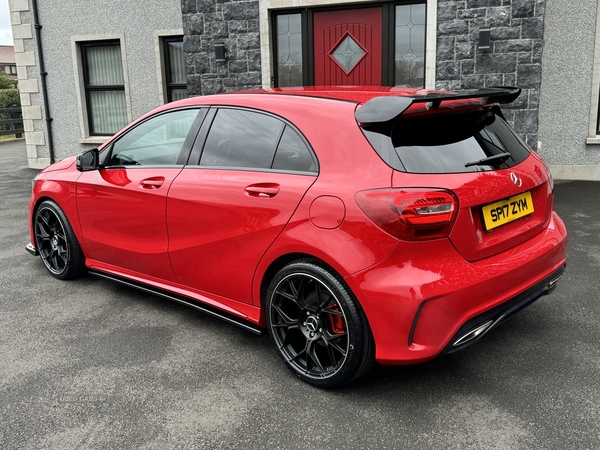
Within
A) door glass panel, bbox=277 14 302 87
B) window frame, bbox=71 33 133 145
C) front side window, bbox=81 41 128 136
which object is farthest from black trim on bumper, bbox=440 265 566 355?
front side window, bbox=81 41 128 136

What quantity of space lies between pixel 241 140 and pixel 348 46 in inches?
230

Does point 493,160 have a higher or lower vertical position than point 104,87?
lower

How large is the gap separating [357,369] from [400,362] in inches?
9.8

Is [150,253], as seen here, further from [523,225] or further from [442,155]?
[523,225]

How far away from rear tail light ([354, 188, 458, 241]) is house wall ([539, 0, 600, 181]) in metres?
7.76

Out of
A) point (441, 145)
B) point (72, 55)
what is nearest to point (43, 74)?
point (72, 55)

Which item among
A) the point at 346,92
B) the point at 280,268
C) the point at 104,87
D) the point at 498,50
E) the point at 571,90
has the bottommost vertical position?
the point at 280,268

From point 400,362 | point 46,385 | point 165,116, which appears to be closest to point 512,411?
point 400,362

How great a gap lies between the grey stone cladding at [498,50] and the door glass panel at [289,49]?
86.7 inches

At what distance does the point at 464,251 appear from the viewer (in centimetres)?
279

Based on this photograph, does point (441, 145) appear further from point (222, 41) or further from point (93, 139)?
point (93, 139)

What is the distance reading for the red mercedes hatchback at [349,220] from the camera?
8.93 ft

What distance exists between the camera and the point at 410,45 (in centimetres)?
852

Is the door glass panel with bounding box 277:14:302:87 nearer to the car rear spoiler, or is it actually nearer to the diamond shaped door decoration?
the diamond shaped door decoration
